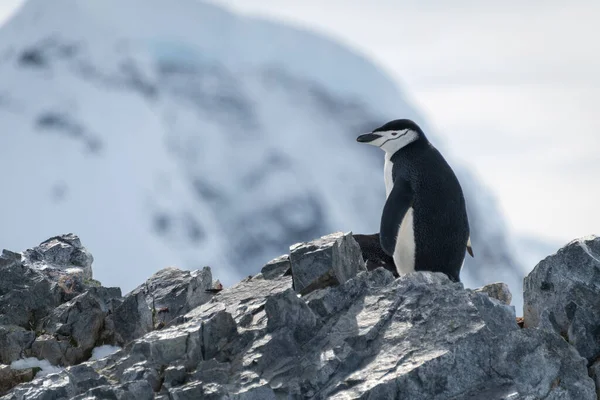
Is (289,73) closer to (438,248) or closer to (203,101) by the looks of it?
(203,101)

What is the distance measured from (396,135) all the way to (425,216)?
1.41 m

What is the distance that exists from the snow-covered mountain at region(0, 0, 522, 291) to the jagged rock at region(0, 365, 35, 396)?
6081 centimetres

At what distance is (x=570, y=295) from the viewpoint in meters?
9.45

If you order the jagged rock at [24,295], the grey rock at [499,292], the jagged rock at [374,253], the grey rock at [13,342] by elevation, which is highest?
the jagged rock at [24,295]

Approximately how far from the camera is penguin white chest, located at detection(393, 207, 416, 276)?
482 inches

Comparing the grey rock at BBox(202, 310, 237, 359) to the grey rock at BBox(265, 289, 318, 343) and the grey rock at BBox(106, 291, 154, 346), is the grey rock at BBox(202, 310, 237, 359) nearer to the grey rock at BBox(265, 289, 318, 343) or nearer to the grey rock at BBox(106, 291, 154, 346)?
the grey rock at BBox(265, 289, 318, 343)

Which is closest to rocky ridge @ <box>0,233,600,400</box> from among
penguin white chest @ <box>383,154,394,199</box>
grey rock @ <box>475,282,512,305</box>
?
grey rock @ <box>475,282,512,305</box>

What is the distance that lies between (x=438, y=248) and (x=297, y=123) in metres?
97.9

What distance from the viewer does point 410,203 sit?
12.2m

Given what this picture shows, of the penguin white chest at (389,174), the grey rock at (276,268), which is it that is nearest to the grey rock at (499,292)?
the penguin white chest at (389,174)

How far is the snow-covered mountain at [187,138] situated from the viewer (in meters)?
76.8

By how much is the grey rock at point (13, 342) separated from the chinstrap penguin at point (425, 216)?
207 inches

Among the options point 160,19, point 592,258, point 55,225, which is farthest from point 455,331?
point 160,19

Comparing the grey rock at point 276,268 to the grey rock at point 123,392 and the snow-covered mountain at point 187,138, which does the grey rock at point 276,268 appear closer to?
the grey rock at point 123,392
